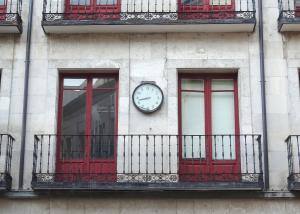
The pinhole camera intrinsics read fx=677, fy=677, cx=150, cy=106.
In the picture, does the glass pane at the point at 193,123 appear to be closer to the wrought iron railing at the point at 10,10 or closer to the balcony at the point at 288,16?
the balcony at the point at 288,16

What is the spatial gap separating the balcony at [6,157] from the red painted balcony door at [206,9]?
4.91 metres

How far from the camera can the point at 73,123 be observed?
15688 mm

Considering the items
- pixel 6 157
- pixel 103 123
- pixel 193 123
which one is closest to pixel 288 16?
pixel 193 123

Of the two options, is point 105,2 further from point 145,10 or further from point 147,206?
point 147,206

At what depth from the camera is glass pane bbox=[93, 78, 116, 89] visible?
52.2 ft

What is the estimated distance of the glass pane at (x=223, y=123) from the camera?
15.4m

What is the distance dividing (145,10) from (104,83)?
198 centimetres

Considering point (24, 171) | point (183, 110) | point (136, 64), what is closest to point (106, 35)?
point (136, 64)

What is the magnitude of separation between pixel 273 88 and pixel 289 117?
0.75 m

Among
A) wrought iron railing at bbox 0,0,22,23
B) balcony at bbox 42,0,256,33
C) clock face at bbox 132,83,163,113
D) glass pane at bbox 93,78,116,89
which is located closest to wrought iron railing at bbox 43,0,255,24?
balcony at bbox 42,0,256,33

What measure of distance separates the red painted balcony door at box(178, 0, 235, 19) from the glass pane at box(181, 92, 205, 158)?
72.2 inches

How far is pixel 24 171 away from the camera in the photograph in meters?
14.9

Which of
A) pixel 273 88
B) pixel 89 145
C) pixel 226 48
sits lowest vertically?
pixel 89 145

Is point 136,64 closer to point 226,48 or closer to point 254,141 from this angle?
point 226,48
